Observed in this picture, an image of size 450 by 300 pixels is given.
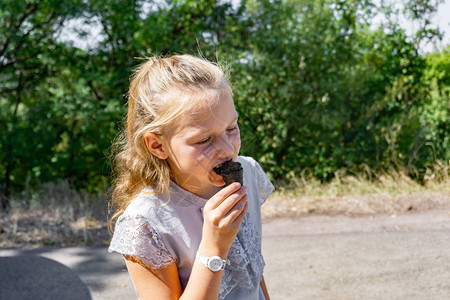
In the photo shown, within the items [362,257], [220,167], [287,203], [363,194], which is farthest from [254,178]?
[363,194]

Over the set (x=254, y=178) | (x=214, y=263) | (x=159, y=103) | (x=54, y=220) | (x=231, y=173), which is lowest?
(x=54, y=220)

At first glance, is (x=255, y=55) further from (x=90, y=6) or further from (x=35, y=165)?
(x=35, y=165)

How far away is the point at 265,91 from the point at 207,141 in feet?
22.8

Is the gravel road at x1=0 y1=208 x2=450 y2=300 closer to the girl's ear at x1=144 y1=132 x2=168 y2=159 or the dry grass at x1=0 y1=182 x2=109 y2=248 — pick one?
the dry grass at x1=0 y1=182 x2=109 y2=248

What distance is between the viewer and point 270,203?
7066mm

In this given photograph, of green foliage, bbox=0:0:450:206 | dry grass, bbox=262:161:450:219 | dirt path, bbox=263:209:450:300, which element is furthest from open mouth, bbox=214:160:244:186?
green foliage, bbox=0:0:450:206

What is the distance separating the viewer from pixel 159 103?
1484 mm

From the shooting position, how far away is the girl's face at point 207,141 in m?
1.39

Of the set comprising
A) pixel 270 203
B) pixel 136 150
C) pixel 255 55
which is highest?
pixel 255 55

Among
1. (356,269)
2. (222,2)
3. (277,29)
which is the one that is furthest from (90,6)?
(356,269)

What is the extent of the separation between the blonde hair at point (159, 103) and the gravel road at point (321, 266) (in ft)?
8.68

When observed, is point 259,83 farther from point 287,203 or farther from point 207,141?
point 207,141

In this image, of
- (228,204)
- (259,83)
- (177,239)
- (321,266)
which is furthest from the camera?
(259,83)

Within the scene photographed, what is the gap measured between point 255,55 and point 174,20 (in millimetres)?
1720
